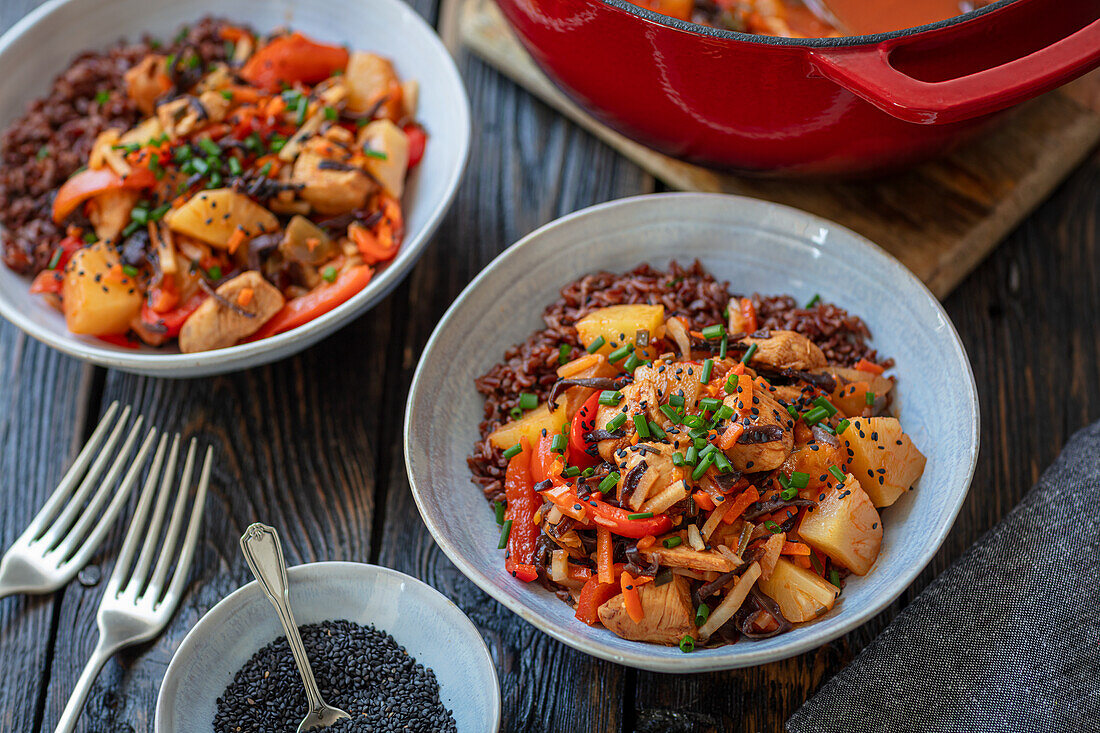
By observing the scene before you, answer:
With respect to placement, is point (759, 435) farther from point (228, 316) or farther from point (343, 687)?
point (228, 316)

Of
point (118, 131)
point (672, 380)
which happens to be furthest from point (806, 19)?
point (118, 131)

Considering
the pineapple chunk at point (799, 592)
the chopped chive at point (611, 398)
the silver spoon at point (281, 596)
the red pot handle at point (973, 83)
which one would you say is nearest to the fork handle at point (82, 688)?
the silver spoon at point (281, 596)

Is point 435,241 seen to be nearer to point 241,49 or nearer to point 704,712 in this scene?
point 241,49

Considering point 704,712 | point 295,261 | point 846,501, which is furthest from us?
point 295,261

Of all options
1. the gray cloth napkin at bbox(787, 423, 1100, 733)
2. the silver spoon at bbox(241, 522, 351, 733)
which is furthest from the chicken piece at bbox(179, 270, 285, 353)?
the gray cloth napkin at bbox(787, 423, 1100, 733)

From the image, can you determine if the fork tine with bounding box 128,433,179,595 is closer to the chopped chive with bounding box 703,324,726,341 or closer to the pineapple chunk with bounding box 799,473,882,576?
the chopped chive with bounding box 703,324,726,341
